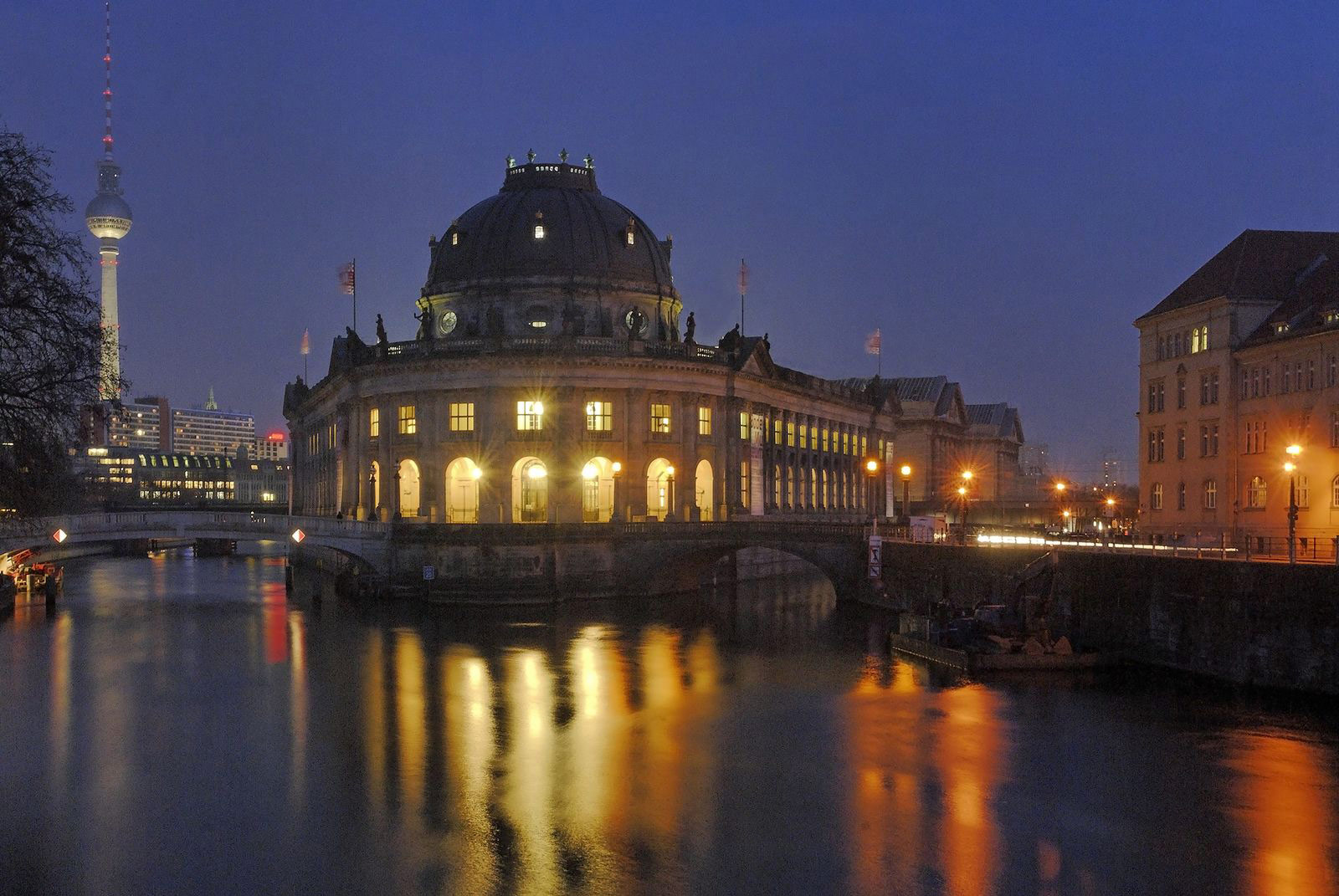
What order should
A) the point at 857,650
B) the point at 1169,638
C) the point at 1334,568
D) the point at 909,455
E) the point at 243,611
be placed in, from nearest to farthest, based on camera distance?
1. the point at 1334,568
2. the point at 1169,638
3. the point at 857,650
4. the point at 243,611
5. the point at 909,455

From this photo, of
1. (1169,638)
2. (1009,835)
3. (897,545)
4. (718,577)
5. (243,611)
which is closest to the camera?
(1009,835)

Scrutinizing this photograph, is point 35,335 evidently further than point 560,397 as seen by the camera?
No

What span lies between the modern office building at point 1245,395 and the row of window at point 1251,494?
0.26 ft

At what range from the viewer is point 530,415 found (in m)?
85.2

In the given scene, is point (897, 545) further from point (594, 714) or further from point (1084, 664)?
point (594, 714)

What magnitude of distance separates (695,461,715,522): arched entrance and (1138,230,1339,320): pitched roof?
32.9 meters

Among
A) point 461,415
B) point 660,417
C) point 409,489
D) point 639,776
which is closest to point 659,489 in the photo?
point 660,417

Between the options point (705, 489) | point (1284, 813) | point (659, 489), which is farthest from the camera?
point (705, 489)

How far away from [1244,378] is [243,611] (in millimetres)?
59459

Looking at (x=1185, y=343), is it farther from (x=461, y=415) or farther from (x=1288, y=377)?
(x=461, y=415)

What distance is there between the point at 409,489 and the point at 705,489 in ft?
70.6

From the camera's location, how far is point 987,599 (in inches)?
2259

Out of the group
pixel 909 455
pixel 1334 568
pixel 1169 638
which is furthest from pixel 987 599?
pixel 909 455

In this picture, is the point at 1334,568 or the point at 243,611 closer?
the point at 1334,568
